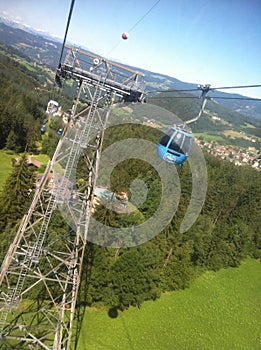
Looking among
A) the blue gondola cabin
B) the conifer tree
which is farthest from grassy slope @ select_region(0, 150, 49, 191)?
the blue gondola cabin

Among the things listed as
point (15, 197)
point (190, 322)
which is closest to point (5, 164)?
point (15, 197)

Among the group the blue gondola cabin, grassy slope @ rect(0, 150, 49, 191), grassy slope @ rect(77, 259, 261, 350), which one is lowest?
grassy slope @ rect(0, 150, 49, 191)

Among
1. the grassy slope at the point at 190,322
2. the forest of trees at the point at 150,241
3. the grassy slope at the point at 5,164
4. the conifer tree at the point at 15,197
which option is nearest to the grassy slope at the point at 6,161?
the grassy slope at the point at 5,164

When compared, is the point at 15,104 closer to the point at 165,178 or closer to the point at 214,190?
the point at 165,178

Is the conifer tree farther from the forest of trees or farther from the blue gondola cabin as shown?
the blue gondola cabin

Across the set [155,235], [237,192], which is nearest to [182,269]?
[155,235]

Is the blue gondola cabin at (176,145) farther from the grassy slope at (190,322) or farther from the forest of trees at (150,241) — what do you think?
the grassy slope at (190,322)
